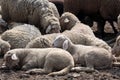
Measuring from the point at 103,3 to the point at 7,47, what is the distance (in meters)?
4.13

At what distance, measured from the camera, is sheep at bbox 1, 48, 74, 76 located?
24.1 ft

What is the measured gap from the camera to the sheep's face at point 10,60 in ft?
24.8

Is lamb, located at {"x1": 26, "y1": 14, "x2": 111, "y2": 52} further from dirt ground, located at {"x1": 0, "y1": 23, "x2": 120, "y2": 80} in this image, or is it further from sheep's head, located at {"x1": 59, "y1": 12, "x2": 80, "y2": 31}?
dirt ground, located at {"x1": 0, "y1": 23, "x2": 120, "y2": 80}

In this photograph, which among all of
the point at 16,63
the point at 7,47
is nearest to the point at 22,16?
the point at 7,47

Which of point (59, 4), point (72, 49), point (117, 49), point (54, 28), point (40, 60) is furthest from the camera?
point (59, 4)

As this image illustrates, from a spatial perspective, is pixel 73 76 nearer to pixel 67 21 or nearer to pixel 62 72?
pixel 62 72

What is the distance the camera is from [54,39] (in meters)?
8.53

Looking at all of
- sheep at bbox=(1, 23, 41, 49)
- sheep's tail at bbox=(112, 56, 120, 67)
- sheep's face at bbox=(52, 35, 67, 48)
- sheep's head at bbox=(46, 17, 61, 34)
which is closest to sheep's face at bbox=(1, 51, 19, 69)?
sheep's face at bbox=(52, 35, 67, 48)

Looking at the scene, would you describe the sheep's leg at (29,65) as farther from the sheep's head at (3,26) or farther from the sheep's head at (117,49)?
the sheep's head at (3,26)

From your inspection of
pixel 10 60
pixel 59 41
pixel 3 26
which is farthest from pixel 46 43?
pixel 3 26

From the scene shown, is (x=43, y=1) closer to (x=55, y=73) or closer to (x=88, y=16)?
(x=88, y=16)

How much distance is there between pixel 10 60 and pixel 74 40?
1.79m

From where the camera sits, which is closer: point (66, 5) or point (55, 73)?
point (55, 73)

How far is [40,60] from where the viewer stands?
7.58 meters
